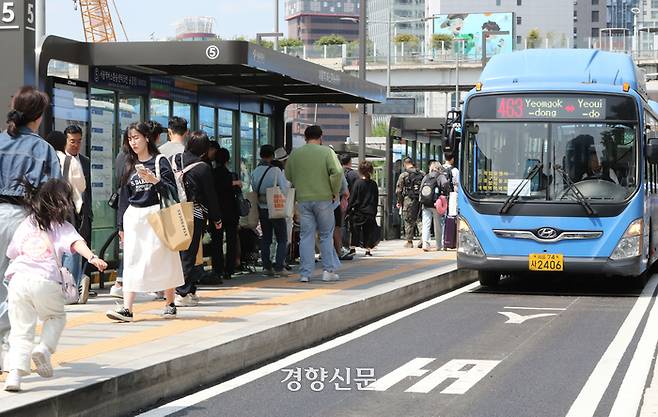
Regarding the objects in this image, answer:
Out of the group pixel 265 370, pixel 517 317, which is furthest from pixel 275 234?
pixel 265 370

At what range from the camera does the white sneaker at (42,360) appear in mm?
7395

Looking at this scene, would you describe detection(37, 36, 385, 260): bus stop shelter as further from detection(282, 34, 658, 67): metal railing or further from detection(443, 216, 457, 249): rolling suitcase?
detection(282, 34, 658, 67): metal railing

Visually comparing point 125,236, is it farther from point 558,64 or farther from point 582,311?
point 558,64

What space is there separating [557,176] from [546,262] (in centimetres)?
114

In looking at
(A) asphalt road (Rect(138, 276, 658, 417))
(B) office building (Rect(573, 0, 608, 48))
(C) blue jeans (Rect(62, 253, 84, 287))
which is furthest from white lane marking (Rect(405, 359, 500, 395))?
(B) office building (Rect(573, 0, 608, 48))

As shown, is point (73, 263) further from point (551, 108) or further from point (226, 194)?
point (551, 108)

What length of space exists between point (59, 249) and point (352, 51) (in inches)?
2728

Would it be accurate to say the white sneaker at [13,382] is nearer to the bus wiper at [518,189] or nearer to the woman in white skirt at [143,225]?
the woman in white skirt at [143,225]

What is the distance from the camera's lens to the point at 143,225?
10.8 meters

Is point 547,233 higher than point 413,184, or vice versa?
point 413,184

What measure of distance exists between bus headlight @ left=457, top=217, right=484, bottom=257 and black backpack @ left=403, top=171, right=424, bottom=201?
296 inches

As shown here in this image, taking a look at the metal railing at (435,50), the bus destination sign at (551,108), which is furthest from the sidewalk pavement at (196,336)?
the metal railing at (435,50)

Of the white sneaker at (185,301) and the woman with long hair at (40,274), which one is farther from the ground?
the woman with long hair at (40,274)

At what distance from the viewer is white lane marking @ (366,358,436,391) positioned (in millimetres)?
8922
